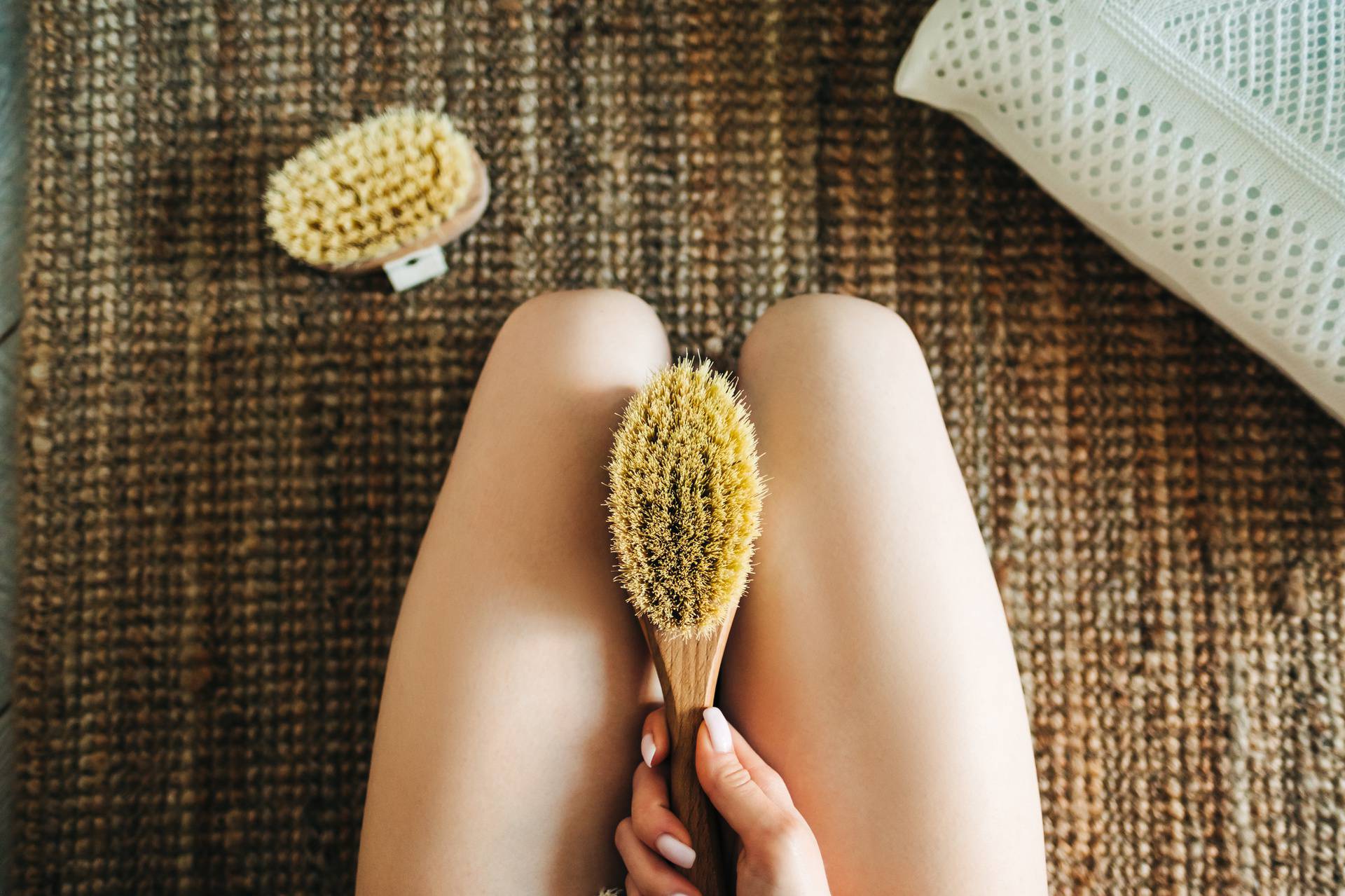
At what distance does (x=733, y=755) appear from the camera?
456 mm

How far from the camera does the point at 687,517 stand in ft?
1.44

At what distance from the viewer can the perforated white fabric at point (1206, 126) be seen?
54 cm

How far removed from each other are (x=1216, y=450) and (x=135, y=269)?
961 millimetres

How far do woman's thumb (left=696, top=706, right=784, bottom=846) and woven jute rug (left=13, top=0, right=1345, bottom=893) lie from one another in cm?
34

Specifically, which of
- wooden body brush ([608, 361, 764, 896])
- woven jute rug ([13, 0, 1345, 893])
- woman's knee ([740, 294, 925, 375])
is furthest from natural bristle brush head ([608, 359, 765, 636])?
woven jute rug ([13, 0, 1345, 893])

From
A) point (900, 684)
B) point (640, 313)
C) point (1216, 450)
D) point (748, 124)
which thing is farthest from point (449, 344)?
point (1216, 450)

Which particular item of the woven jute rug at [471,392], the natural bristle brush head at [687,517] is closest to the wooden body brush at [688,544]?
the natural bristle brush head at [687,517]

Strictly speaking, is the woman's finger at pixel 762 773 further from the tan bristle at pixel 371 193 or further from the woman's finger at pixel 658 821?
the tan bristle at pixel 371 193

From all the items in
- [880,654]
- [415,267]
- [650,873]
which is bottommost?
[650,873]

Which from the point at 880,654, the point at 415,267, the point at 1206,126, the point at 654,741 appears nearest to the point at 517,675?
the point at 654,741

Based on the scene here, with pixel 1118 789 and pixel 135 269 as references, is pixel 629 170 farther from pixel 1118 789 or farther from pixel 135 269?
pixel 1118 789

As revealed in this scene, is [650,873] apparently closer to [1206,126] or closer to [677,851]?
[677,851]

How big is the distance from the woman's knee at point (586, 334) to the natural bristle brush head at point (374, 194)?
0.49 feet

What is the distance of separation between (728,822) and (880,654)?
129 mm
